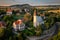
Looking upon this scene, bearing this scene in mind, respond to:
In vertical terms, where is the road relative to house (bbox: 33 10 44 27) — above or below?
below

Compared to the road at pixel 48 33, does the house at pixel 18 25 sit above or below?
above

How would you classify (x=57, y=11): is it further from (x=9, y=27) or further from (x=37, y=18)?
(x=9, y=27)

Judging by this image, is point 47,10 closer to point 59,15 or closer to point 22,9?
point 59,15

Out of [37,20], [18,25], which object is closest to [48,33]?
[37,20]

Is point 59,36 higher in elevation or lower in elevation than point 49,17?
lower

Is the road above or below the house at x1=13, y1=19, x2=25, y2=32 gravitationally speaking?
below

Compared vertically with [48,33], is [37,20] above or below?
above

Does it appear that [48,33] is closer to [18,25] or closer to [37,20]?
[37,20]

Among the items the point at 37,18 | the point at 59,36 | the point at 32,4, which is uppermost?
the point at 32,4

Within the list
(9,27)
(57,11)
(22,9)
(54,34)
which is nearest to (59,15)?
(57,11)

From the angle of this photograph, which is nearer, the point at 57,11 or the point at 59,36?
the point at 59,36
